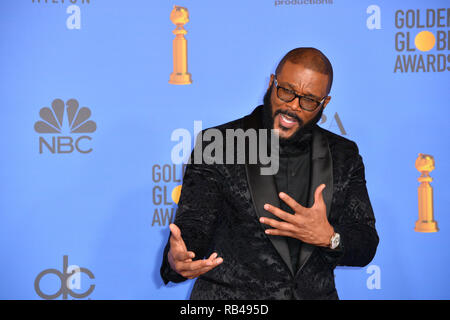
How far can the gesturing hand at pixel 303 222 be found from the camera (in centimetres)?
143

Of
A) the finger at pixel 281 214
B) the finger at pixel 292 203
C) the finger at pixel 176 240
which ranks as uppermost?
the finger at pixel 292 203

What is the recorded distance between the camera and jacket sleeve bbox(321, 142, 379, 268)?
156 centimetres

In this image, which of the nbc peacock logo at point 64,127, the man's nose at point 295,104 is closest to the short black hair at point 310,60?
the man's nose at point 295,104

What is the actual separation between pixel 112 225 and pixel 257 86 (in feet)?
3.49

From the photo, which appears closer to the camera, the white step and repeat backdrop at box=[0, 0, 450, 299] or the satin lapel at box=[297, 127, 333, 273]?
the satin lapel at box=[297, 127, 333, 273]

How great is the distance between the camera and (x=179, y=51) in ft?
7.57

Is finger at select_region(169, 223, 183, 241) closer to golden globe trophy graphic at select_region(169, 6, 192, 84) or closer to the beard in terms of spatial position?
the beard

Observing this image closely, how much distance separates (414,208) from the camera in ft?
7.68

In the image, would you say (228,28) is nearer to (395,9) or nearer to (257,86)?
(257,86)

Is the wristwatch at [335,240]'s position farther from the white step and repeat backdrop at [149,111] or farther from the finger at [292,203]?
the white step and repeat backdrop at [149,111]

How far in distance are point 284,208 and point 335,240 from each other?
0.22 meters

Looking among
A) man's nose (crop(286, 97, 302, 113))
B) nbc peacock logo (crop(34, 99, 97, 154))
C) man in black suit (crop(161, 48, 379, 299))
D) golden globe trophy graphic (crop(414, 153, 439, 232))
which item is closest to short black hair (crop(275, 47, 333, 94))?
man in black suit (crop(161, 48, 379, 299))

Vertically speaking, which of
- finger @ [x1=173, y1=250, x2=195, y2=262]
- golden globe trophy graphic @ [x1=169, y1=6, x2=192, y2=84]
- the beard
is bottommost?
finger @ [x1=173, y1=250, x2=195, y2=262]

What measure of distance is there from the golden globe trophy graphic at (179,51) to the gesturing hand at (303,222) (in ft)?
3.56
